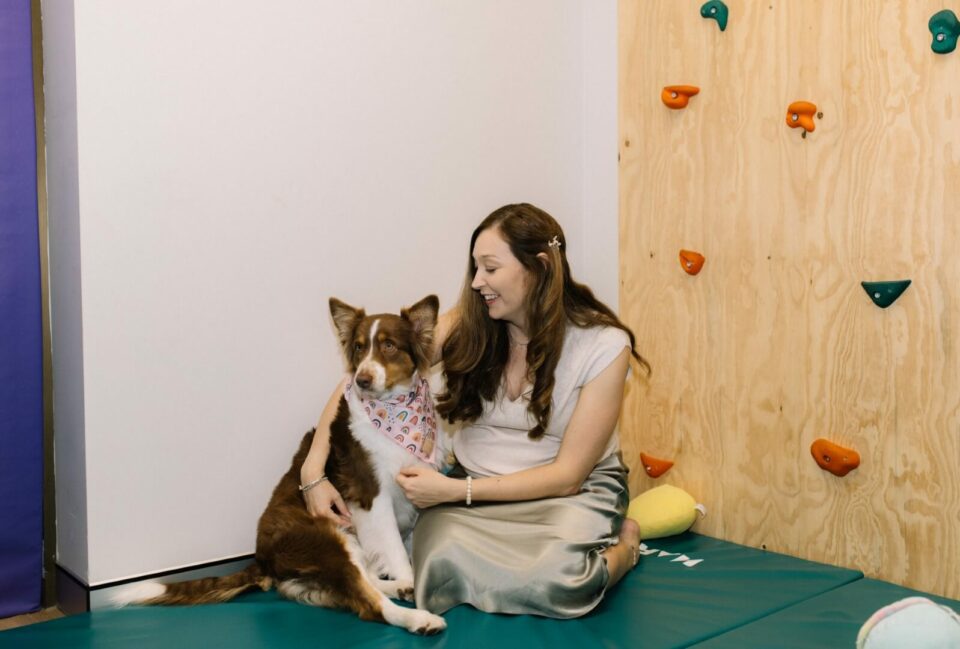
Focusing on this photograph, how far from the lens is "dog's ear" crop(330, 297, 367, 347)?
106 inches

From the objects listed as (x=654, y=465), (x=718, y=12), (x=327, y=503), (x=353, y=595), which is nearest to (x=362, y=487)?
(x=327, y=503)

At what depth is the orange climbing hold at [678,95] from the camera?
3.34m

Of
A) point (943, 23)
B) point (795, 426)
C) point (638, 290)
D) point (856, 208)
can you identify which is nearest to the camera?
point (943, 23)

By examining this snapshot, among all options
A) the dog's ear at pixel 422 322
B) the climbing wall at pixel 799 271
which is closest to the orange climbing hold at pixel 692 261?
the climbing wall at pixel 799 271

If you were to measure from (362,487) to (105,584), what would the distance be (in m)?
0.88

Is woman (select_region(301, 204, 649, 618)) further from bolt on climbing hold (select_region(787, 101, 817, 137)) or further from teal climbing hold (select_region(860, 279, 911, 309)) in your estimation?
bolt on climbing hold (select_region(787, 101, 817, 137))

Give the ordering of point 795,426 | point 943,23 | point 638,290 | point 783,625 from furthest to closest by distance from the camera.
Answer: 1. point 638,290
2. point 795,426
3. point 943,23
4. point 783,625

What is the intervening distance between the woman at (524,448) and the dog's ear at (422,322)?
0.17m

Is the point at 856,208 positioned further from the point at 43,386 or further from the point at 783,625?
the point at 43,386

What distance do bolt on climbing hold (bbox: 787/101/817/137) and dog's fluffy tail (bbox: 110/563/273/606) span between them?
2.31m

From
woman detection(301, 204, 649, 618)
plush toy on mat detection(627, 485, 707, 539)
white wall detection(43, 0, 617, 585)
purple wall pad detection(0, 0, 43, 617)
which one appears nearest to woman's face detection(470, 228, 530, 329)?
woman detection(301, 204, 649, 618)

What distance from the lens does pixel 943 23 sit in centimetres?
257

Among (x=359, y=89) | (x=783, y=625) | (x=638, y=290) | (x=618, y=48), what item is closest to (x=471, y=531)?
(x=783, y=625)

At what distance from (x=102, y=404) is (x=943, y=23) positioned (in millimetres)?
2810
